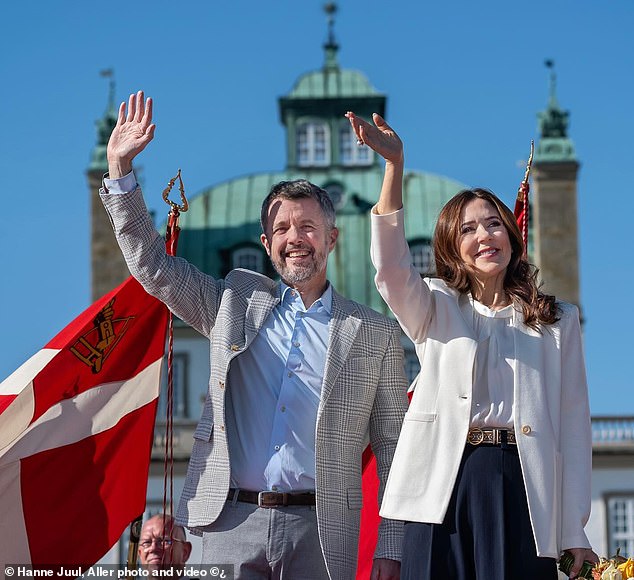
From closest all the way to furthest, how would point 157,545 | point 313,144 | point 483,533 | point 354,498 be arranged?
point 483,533 → point 354,498 → point 157,545 → point 313,144

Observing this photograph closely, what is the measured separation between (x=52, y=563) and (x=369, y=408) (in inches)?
75.8

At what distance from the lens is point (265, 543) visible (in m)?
6.07

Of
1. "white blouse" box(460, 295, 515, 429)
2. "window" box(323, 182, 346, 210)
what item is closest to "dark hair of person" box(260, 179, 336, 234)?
"white blouse" box(460, 295, 515, 429)

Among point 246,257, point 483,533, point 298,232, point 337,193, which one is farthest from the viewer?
point 337,193

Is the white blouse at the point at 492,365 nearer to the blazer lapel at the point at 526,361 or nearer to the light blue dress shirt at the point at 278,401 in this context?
the blazer lapel at the point at 526,361

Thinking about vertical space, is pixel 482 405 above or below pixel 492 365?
below

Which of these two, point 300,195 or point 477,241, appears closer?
point 477,241

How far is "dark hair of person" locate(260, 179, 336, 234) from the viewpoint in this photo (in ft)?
21.7

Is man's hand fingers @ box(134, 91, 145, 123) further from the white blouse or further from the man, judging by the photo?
the white blouse

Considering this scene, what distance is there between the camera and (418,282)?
5.92 metres

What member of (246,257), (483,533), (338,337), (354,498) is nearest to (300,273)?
(338,337)

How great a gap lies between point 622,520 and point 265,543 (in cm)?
3229

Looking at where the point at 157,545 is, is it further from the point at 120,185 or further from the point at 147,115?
the point at 147,115

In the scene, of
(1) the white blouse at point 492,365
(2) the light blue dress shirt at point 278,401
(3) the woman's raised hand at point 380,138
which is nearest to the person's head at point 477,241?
(1) the white blouse at point 492,365
